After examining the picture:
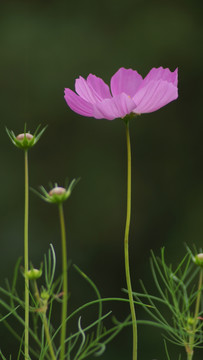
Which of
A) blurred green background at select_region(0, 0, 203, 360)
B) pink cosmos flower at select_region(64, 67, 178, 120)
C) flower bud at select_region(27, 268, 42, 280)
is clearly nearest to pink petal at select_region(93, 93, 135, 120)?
pink cosmos flower at select_region(64, 67, 178, 120)

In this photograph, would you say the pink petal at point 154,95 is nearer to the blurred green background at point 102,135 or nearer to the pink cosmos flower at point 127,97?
the pink cosmos flower at point 127,97

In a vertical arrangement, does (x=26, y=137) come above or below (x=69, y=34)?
below

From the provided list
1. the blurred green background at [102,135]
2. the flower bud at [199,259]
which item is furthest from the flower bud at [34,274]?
the blurred green background at [102,135]

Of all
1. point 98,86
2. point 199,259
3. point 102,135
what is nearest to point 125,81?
point 98,86

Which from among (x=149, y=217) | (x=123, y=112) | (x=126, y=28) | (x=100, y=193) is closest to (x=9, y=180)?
(x=100, y=193)

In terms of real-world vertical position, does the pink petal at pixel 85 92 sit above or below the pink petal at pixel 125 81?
below

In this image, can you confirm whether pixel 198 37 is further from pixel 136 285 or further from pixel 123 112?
pixel 123 112

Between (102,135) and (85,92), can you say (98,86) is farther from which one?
(102,135)
